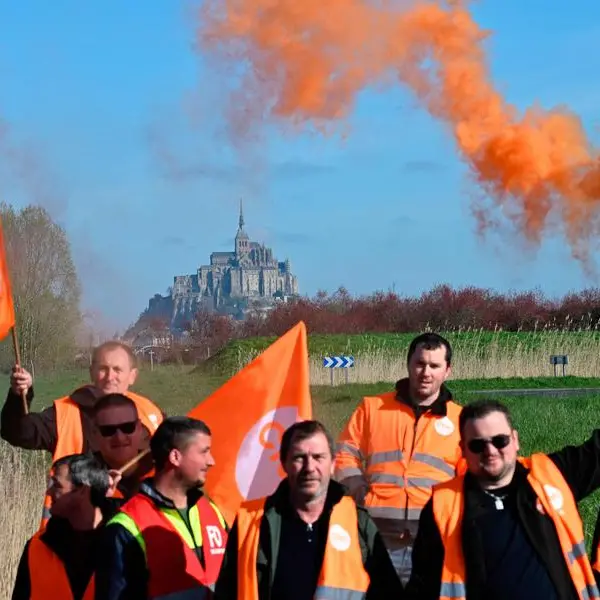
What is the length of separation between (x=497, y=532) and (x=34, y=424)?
291cm

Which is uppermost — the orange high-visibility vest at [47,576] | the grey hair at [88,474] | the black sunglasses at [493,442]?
the black sunglasses at [493,442]

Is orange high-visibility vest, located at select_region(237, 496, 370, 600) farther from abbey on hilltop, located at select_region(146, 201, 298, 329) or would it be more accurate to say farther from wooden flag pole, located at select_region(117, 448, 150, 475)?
abbey on hilltop, located at select_region(146, 201, 298, 329)

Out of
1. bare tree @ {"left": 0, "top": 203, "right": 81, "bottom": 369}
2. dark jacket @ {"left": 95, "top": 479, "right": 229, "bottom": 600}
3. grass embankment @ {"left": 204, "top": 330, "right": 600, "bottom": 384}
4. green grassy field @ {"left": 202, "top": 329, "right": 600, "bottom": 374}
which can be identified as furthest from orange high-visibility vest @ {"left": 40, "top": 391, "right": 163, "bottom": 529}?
green grassy field @ {"left": 202, "top": 329, "right": 600, "bottom": 374}

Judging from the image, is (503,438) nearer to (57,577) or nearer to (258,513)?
(258,513)

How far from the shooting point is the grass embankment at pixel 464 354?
30.5 meters

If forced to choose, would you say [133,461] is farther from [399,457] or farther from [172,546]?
[399,457]

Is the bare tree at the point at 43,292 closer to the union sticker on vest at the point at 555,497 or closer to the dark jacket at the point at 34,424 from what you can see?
the dark jacket at the point at 34,424

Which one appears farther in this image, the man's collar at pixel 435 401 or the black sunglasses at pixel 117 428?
the man's collar at pixel 435 401

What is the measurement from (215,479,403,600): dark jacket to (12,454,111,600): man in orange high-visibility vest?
2.12ft

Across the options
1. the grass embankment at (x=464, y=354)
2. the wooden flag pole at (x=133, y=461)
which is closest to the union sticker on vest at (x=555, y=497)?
the wooden flag pole at (x=133, y=461)

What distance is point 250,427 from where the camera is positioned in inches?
295

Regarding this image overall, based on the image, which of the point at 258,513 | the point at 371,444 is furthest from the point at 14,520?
the point at 258,513

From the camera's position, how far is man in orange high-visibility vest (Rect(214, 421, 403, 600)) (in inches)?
195

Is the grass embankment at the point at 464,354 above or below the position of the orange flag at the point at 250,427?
above
